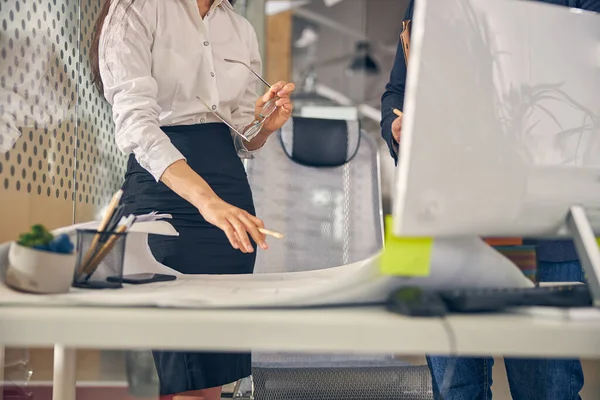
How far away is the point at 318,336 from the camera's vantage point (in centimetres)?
65

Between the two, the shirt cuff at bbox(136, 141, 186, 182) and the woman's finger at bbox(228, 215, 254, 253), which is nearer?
the woman's finger at bbox(228, 215, 254, 253)

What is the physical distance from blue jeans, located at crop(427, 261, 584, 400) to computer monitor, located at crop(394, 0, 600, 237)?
0.54 metres

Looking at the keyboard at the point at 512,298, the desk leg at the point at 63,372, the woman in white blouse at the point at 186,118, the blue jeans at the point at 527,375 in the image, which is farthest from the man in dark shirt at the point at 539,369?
the desk leg at the point at 63,372

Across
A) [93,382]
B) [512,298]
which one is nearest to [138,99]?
[512,298]

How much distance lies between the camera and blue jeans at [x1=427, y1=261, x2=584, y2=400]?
1.34 m

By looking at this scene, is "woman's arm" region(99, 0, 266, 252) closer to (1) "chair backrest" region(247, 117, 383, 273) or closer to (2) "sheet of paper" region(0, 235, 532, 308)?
(2) "sheet of paper" region(0, 235, 532, 308)

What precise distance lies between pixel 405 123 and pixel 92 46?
0.90m

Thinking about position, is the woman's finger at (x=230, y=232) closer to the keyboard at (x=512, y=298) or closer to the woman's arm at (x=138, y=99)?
the woman's arm at (x=138, y=99)

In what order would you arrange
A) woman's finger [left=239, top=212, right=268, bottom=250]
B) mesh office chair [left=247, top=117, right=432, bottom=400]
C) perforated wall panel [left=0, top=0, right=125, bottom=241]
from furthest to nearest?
mesh office chair [left=247, top=117, right=432, bottom=400] < perforated wall panel [left=0, top=0, right=125, bottom=241] < woman's finger [left=239, top=212, right=268, bottom=250]

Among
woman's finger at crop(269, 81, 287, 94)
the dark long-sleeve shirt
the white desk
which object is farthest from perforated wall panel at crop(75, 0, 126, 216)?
the white desk

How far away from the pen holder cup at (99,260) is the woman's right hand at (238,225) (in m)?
0.13

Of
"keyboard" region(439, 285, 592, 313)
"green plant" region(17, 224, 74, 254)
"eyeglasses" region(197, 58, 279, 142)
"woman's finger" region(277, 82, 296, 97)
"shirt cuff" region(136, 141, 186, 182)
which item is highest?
"woman's finger" region(277, 82, 296, 97)

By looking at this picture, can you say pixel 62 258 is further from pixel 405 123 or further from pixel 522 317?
pixel 522 317

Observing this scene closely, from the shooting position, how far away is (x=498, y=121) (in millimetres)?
792
